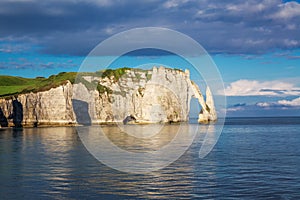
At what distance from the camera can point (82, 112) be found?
7072 inches

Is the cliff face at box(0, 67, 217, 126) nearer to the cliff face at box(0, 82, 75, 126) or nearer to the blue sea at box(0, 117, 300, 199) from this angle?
the cliff face at box(0, 82, 75, 126)

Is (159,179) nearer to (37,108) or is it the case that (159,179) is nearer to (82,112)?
(37,108)

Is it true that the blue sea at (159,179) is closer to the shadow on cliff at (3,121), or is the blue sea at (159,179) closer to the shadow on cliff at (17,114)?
the shadow on cliff at (3,121)

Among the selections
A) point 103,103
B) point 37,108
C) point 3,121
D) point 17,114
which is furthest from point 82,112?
point 3,121

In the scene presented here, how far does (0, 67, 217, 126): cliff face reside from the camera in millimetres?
166250

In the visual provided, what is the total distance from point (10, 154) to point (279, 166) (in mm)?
33170

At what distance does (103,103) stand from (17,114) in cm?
3932

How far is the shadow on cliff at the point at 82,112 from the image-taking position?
577ft

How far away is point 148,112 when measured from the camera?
189 meters

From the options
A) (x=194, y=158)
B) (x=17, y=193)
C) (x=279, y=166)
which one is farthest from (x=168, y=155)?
(x=17, y=193)

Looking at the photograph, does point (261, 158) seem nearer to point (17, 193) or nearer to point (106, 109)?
point (17, 193)

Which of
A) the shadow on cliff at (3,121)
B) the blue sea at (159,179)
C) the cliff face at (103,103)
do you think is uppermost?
the cliff face at (103,103)

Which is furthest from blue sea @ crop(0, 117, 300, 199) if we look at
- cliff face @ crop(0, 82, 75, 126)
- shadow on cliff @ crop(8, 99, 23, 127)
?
shadow on cliff @ crop(8, 99, 23, 127)

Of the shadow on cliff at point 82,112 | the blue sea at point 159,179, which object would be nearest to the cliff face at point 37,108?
the shadow on cliff at point 82,112
